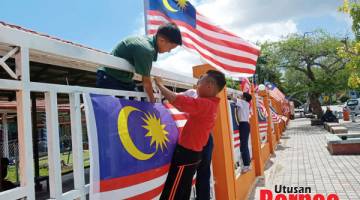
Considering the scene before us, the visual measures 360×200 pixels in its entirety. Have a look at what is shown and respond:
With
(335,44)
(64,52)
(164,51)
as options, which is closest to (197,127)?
(164,51)

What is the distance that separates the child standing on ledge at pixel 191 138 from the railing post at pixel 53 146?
107 cm

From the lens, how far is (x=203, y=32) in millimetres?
4289

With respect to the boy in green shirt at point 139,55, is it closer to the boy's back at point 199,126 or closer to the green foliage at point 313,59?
the boy's back at point 199,126

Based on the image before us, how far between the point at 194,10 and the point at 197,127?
1676 mm

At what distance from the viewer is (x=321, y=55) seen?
27.1 meters

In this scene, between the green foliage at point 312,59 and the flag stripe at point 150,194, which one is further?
the green foliage at point 312,59

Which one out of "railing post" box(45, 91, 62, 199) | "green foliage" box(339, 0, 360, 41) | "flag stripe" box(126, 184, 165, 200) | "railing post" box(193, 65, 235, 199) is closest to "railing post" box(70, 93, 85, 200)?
"railing post" box(45, 91, 62, 199)

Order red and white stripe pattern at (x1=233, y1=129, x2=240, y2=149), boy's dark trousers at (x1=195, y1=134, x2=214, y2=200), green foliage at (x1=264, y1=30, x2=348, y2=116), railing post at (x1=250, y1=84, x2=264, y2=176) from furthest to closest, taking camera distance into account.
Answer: green foliage at (x1=264, y1=30, x2=348, y2=116) → railing post at (x1=250, y1=84, x2=264, y2=176) → red and white stripe pattern at (x1=233, y1=129, x2=240, y2=149) → boy's dark trousers at (x1=195, y1=134, x2=214, y2=200)

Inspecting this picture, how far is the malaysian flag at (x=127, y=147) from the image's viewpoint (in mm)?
2174

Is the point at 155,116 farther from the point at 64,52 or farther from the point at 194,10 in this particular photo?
the point at 194,10

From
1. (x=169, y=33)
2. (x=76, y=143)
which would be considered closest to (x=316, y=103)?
(x=169, y=33)

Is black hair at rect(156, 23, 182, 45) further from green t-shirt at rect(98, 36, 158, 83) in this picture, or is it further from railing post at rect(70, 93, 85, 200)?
railing post at rect(70, 93, 85, 200)

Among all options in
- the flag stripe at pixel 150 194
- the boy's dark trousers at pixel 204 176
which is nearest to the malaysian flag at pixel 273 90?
the boy's dark trousers at pixel 204 176

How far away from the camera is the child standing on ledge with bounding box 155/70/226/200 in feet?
9.90
